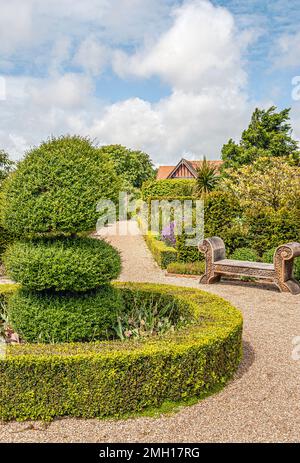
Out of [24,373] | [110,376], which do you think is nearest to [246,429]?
[110,376]

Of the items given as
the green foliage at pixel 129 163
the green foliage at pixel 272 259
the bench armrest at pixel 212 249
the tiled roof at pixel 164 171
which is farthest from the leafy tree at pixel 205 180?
the tiled roof at pixel 164 171

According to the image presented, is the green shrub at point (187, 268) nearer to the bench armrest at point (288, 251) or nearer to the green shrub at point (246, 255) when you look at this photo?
the green shrub at point (246, 255)

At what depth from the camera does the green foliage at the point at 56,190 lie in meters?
4.69

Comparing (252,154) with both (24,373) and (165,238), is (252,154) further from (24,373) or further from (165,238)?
(24,373)

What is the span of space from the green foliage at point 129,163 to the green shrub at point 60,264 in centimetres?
4042

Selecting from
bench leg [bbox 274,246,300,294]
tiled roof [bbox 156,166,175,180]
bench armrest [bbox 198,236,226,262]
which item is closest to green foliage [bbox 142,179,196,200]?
bench armrest [bbox 198,236,226,262]

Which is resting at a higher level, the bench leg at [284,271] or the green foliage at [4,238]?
the green foliage at [4,238]

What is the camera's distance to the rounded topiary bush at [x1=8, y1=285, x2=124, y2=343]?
15.8ft

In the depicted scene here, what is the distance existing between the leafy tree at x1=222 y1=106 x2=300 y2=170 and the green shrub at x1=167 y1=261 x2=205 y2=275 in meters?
17.0

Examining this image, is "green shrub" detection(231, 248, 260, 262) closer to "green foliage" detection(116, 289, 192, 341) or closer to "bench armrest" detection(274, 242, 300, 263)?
"bench armrest" detection(274, 242, 300, 263)

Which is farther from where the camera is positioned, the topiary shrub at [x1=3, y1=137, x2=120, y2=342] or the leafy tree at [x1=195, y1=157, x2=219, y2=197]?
the leafy tree at [x1=195, y1=157, x2=219, y2=197]

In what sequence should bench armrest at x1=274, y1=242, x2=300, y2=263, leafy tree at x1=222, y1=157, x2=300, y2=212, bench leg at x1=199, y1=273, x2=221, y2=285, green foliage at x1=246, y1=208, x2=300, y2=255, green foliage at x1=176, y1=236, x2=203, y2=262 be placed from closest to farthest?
bench armrest at x1=274, y1=242, x2=300, y2=263 → bench leg at x1=199, y1=273, x2=221, y2=285 → green foliage at x1=246, y1=208, x2=300, y2=255 → green foliage at x1=176, y1=236, x2=203, y2=262 → leafy tree at x1=222, y1=157, x2=300, y2=212

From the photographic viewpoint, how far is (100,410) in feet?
12.6

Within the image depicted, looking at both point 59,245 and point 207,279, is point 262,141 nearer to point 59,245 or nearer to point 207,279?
point 207,279
